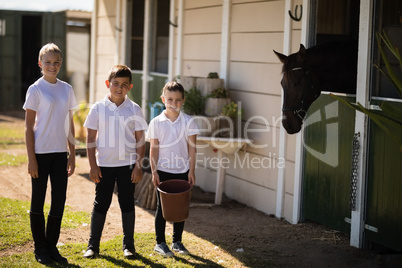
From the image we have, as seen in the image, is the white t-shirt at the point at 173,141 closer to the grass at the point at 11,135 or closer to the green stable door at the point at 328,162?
the green stable door at the point at 328,162

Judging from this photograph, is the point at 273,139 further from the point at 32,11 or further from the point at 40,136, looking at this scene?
the point at 32,11

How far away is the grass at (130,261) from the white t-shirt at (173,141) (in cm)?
73

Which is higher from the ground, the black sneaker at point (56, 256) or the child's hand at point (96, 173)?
the child's hand at point (96, 173)

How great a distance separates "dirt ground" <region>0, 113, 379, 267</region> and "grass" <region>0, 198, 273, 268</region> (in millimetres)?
122

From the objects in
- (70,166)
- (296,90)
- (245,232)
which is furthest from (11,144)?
(296,90)

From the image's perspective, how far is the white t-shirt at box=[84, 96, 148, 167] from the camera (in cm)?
477

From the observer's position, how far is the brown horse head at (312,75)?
5383 millimetres

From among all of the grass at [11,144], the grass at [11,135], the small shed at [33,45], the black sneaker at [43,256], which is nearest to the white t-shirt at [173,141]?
the black sneaker at [43,256]

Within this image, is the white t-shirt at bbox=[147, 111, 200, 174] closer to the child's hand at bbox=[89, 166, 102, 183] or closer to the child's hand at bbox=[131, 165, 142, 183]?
the child's hand at bbox=[131, 165, 142, 183]

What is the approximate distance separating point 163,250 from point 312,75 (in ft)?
6.63

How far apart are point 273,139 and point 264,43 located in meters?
1.08

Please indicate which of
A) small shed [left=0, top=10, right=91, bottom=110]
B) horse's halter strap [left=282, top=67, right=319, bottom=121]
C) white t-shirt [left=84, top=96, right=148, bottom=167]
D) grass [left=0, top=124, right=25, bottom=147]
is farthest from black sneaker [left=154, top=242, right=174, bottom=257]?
small shed [left=0, top=10, right=91, bottom=110]

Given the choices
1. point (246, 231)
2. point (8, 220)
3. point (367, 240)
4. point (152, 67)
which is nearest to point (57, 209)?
point (8, 220)

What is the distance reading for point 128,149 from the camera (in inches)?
189
